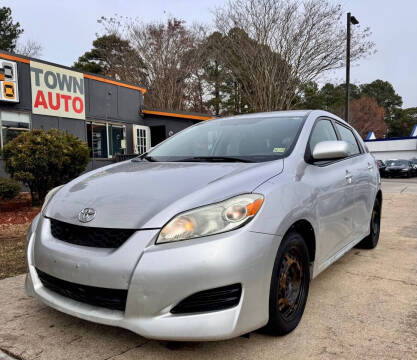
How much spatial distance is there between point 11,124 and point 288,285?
10.7m

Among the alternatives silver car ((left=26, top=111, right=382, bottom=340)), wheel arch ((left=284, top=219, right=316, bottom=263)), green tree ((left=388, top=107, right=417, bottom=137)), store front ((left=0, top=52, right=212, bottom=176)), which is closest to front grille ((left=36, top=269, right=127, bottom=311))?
silver car ((left=26, top=111, right=382, bottom=340))

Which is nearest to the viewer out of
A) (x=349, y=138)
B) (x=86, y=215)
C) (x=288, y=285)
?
(x=86, y=215)

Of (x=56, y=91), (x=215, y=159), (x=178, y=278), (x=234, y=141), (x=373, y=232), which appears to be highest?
(x=56, y=91)

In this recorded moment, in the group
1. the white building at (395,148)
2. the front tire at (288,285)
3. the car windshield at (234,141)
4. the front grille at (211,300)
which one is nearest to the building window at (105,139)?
the car windshield at (234,141)

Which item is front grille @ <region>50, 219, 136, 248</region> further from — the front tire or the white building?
the white building

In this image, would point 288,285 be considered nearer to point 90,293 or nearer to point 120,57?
point 90,293

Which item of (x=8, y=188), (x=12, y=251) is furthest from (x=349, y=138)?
(x=8, y=188)

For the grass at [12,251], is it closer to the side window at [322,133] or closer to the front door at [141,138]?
the side window at [322,133]

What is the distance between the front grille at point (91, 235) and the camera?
1978mm

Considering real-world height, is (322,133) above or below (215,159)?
above

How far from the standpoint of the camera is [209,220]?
77.8 inches

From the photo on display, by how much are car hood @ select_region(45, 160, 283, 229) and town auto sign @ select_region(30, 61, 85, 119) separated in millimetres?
9818

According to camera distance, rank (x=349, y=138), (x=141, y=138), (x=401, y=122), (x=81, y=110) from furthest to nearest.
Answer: (x=401, y=122)
(x=141, y=138)
(x=81, y=110)
(x=349, y=138)

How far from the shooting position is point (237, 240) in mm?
1913
